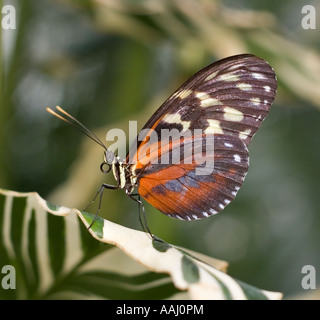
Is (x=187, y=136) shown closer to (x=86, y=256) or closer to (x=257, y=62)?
(x=257, y=62)

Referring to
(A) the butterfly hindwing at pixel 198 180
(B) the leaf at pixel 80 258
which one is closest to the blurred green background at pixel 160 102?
(A) the butterfly hindwing at pixel 198 180

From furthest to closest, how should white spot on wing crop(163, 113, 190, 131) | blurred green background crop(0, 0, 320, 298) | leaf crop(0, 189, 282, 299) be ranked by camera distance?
blurred green background crop(0, 0, 320, 298) → white spot on wing crop(163, 113, 190, 131) → leaf crop(0, 189, 282, 299)

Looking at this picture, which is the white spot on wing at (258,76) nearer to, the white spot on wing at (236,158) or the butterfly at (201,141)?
the butterfly at (201,141)

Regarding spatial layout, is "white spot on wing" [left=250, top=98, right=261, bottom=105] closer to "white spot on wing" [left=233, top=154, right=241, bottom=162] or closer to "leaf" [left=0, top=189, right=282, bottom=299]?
"white spot on wing" [left=233, top=154, right=241, bottom=162]

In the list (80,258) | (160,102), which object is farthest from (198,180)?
(160,102)

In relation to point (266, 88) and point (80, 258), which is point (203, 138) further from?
point (80, 258)

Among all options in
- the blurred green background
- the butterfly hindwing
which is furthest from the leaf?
the blurred green background
